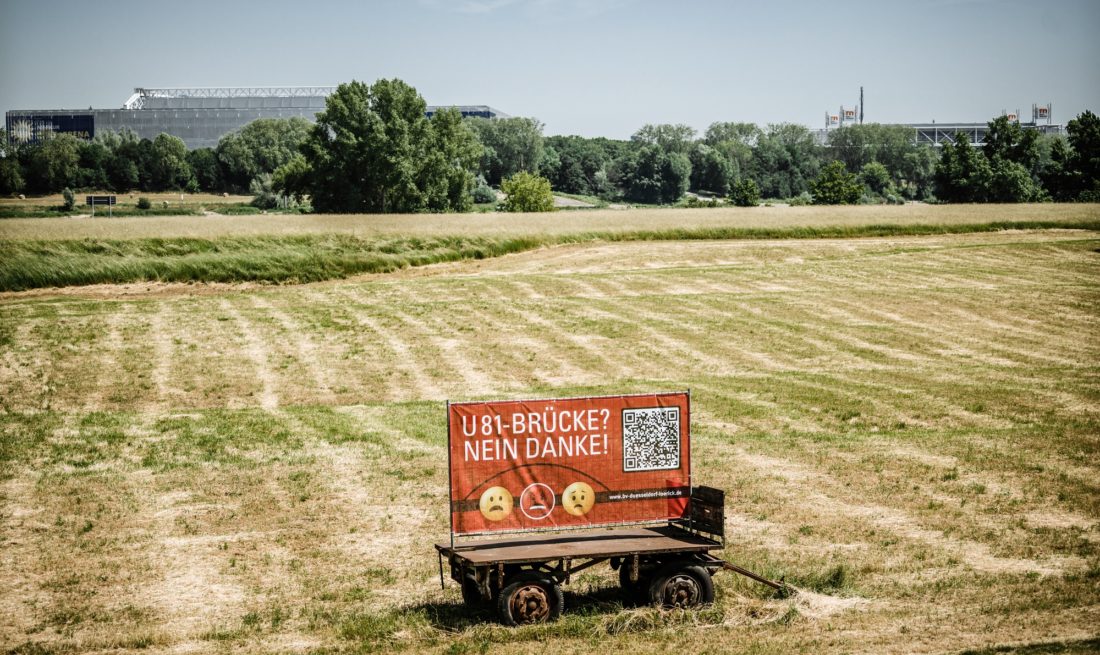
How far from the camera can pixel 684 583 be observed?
11695 mm

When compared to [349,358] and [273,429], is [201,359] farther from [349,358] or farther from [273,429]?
[273,429]

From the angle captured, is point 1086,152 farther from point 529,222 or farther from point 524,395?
point 524,395

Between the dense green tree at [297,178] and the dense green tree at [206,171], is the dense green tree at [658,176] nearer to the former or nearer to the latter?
the dense green tree at [206,171]

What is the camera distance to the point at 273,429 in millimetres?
21891

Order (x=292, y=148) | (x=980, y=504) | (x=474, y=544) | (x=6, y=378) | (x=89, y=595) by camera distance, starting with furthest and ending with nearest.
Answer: (x=292, y=148) → (x=6, y=378) → (x=980, y=504) → (x=89, y=595) → (x=474, y=544)

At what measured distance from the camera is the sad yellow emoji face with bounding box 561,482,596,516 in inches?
468

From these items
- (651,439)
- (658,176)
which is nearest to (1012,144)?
(658,176)

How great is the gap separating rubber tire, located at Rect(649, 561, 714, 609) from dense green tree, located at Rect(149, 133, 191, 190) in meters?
155

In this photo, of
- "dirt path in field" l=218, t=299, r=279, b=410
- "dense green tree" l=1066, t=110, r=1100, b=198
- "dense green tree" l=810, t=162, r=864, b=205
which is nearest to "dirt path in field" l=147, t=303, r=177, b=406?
"dirt path in field" l=218, t=299, r=279, b=410

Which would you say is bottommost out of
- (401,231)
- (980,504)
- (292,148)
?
(980,504)

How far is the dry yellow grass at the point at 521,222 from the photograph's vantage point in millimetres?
56500

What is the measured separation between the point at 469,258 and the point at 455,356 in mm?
27271

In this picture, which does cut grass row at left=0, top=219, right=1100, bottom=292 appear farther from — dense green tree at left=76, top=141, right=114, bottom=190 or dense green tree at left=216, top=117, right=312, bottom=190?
dense green tree at left=216, top=117, right=312, bottom=190

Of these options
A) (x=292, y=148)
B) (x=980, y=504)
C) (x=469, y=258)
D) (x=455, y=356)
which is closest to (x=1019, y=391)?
(x=980, y=504)
